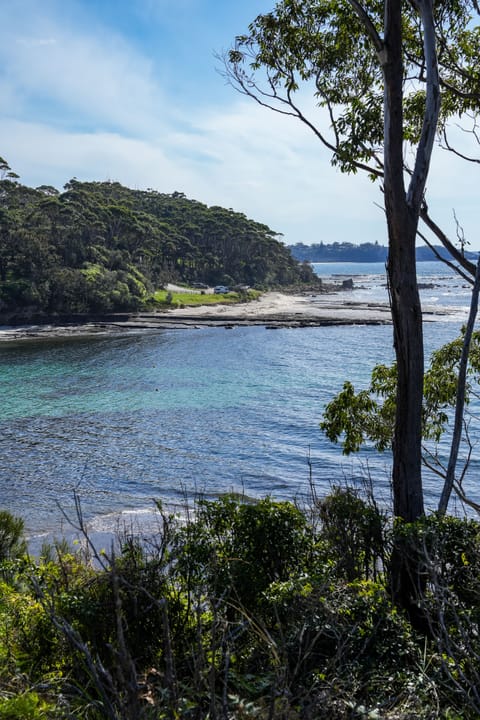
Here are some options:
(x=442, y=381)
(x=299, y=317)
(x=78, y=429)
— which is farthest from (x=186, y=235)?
(x=442, y=381)

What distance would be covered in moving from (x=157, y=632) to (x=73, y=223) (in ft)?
214

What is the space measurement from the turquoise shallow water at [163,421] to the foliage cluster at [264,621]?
3.66m

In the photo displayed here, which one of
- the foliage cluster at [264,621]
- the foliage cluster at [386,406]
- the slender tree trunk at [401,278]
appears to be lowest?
the foliage cluster at [264,621]

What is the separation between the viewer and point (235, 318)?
61.0m

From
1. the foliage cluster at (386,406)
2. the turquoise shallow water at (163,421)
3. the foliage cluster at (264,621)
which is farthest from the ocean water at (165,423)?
the foliage cluster at (264,621)

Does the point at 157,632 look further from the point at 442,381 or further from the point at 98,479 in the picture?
the point at 98,479

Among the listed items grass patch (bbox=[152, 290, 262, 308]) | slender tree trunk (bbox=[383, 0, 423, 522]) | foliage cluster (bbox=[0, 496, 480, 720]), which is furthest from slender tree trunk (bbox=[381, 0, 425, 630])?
grass patch (bbox=[152, 290, 262, 308])

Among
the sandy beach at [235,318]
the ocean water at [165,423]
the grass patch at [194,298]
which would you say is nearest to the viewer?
the ocean water at [165,423]

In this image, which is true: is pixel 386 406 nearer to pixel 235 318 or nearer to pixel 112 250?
pixel 235 318

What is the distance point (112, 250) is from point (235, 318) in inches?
731

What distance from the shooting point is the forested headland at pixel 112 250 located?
5681 cm

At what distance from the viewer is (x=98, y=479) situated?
17.7 metres

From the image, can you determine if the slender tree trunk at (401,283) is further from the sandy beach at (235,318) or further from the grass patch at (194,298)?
the grass patch at (194,298)

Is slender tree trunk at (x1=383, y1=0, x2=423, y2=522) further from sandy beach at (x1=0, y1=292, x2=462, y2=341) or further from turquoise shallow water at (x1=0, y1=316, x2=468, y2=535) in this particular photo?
sandy beach at (x1=0, y1=292, x2=462, y2=341)
